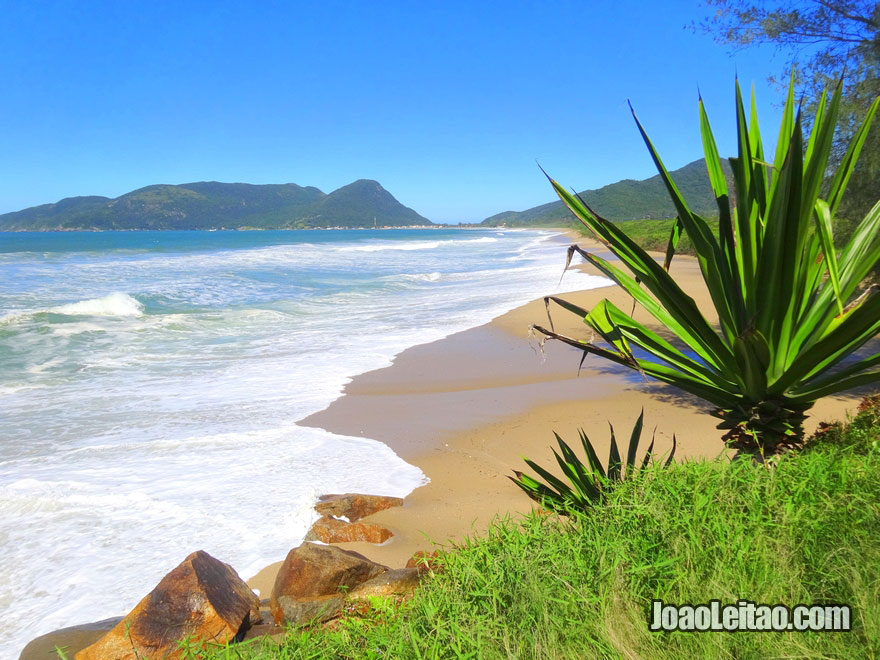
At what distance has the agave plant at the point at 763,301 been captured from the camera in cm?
213

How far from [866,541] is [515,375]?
6.91 metres

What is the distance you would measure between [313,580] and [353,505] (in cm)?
166

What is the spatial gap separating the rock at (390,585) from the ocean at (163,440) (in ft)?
4.09

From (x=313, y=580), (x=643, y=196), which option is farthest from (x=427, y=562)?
(x=643, y=196)

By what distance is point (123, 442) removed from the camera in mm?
6102

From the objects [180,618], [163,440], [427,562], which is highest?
[427,562]

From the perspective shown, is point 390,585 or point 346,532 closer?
point 390,585

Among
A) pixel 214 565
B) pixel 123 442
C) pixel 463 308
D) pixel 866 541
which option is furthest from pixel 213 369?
pixel 866 541

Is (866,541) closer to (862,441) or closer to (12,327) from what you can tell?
(862,441)

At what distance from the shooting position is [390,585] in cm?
Answer: 280

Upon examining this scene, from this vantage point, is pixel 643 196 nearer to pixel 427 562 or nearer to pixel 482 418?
pixel 482 418

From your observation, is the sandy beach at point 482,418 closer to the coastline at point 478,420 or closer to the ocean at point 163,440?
the coastline at point 478,420

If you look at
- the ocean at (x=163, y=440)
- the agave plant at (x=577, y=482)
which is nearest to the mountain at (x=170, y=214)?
the ocean at (x=163, y=440)

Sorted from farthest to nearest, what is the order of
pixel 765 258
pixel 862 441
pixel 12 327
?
1. pixel 12 327
2. pixel 862 441
3. pixel 765 258
